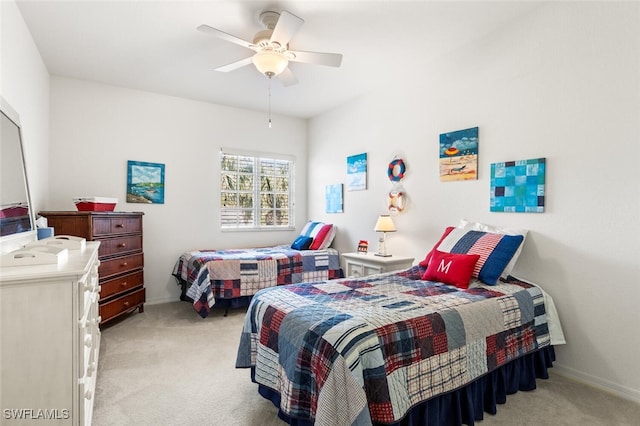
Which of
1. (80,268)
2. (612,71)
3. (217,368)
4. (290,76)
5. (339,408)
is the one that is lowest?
(217,368)

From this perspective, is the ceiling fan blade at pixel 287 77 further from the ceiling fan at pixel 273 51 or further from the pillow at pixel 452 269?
the pillow at pixel 452 269

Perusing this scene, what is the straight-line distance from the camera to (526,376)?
224 centimetres

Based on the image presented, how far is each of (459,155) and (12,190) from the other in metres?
3.31

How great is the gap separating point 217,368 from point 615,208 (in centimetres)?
294

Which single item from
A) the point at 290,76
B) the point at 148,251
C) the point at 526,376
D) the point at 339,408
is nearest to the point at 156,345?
the point at 148,251

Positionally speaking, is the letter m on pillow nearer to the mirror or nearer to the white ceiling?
the white ceiling

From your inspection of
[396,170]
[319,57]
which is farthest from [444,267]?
[319,57]

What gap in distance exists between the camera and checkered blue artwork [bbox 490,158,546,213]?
8.43 ft

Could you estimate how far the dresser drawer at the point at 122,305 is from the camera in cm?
316

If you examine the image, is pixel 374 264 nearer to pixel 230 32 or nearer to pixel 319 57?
pixel 319 57

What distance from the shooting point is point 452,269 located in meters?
2.47

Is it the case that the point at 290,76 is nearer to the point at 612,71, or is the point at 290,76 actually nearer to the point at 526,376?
the point at 612,71

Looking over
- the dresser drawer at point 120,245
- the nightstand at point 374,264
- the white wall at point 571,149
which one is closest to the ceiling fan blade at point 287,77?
the white wall at point 571,149

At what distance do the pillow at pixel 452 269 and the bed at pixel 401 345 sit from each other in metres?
0.01
